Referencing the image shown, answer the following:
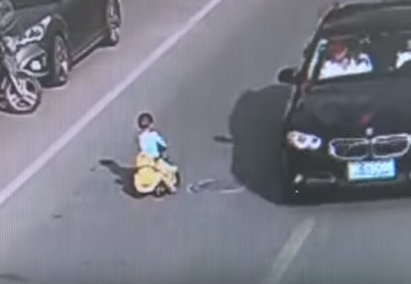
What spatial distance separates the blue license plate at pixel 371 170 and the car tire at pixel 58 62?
20.1 ft

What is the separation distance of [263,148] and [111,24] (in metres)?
5.84

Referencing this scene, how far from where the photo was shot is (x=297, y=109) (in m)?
14.0

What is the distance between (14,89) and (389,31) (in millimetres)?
5016

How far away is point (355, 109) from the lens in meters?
13.8

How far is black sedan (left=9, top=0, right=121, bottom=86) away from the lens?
18500 mm

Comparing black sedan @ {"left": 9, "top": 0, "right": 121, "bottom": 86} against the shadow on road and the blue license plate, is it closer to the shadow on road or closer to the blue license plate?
the shadow on road

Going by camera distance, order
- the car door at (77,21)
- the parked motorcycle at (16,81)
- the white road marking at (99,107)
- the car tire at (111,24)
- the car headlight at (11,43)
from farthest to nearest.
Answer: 1. the car tire at (111,24)
2. the car door at (77,21)
3. the car headlight at (11,43)
4. the parked motorcycle at (16,81)
5. the white road marking at (99,107)

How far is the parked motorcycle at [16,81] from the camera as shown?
17719mm

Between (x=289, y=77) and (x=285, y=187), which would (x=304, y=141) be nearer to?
(x=285, y=187)

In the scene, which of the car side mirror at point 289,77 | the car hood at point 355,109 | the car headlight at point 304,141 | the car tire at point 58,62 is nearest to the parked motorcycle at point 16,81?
the car tire at point 58,62

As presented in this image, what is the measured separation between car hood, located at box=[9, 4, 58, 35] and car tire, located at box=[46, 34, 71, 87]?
33 centimetres

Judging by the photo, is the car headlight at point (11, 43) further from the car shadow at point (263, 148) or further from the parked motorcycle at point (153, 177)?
the parked motorcycle at point (153, 177)

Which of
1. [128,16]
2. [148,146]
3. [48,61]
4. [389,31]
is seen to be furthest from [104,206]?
[128,16]

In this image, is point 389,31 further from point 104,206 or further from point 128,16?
point 128,16
